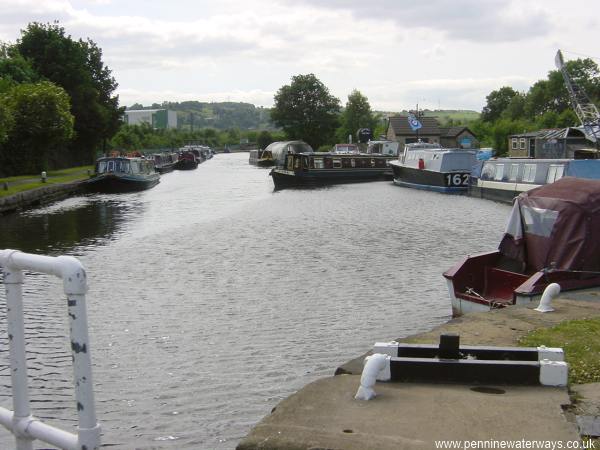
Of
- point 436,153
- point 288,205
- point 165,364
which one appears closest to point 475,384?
point 165,364

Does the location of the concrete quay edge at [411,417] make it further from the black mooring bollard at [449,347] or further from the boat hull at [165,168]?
the boat hull at [165,168]

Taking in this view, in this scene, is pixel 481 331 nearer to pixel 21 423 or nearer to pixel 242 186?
pixel 21 423

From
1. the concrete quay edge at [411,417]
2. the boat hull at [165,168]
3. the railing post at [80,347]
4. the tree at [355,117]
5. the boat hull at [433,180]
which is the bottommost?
the boat hull at [165,168]

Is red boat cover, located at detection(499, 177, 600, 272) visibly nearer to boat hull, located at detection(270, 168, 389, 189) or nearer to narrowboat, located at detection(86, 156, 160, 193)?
narrowboat, located at detection(86, 156, 160, 193)

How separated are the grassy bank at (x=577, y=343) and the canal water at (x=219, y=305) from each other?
3.19 m

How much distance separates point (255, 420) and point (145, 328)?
5.08 m

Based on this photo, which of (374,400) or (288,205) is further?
(288,205)

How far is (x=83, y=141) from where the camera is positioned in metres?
70.5

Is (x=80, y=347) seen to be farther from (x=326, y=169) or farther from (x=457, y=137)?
(x=457, y=137)

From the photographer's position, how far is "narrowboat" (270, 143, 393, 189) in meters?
55.0

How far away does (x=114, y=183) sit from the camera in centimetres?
5038

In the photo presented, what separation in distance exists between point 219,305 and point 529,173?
27595 mm

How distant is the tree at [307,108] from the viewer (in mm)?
119438

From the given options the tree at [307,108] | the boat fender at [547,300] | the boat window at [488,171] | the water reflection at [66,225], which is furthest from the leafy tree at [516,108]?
the boat fender at [547,300]
